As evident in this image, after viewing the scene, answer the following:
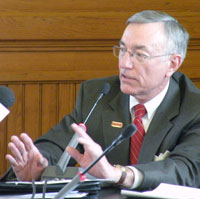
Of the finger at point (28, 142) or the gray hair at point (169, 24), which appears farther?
Answer: the gray hair at point (169, 24)

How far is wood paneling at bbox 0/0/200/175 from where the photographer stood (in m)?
3.86

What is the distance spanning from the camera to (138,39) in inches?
100

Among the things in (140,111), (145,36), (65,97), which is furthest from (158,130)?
(65,97)

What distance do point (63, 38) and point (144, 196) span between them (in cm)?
218

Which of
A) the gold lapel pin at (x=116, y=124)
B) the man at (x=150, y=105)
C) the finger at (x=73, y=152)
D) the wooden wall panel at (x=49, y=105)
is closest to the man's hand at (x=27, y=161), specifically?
the man at (x=150, y=105)

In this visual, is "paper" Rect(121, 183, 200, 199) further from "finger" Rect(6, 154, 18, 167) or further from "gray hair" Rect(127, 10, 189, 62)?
"gray hair" Rect(127, 10, 189, 62)

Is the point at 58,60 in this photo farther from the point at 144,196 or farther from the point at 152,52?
the point at 144,196

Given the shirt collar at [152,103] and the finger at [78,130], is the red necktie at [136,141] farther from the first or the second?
the finger at [78,130]

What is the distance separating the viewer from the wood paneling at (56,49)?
3863mm

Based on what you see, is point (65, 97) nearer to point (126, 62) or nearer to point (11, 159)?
point (126, 62)

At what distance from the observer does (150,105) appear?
2.64 metres

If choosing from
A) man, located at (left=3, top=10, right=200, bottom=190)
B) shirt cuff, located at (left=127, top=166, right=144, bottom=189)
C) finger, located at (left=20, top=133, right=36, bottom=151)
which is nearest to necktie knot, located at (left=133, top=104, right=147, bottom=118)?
man, located at (left=3, top=10, right=200, bottom=190)

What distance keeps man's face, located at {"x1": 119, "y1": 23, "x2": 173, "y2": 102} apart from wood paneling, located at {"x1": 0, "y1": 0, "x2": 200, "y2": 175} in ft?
4.22

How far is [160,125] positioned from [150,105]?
0.13m
